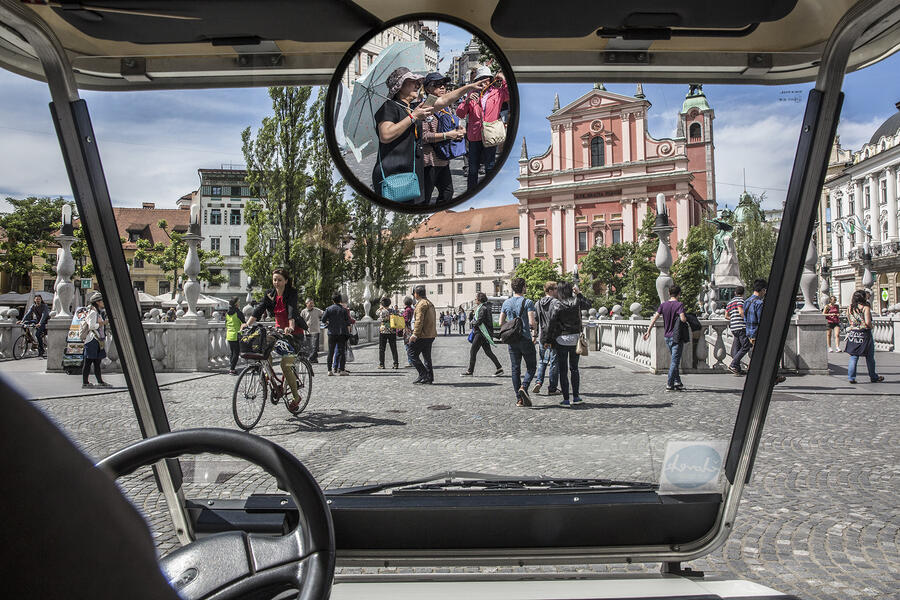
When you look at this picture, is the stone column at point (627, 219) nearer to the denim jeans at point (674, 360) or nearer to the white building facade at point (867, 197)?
the denim jeans at point (674, 360)

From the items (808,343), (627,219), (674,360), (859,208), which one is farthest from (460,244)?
(808,343)

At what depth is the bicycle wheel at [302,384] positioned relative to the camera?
6.28ft

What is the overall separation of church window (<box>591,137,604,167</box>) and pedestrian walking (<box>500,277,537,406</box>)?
435 mm

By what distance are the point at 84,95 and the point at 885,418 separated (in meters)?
7.77

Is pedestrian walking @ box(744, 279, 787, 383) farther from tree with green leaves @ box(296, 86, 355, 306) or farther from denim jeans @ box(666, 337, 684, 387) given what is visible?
tree with green leaves @ box(296, 86, 355, 306)

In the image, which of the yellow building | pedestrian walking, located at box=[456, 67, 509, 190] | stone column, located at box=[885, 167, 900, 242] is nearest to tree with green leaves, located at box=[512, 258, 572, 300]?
pedestrian walking, located at box=[456, 67, 509, 190]

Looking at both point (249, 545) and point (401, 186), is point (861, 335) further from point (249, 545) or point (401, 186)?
point (249, 545)

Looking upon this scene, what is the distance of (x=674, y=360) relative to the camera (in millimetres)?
2209

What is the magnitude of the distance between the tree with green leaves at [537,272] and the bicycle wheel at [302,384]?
28.8 inches

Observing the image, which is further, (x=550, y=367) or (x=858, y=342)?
(x=858, y=342)

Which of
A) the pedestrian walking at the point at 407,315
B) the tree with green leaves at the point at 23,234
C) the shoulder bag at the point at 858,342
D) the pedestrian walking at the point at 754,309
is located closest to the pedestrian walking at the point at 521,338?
the pedestrian walking at the point at 407,315

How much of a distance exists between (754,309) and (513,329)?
0.93m

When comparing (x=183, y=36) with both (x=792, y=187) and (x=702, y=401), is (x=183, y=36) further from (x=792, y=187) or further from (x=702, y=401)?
(x=702, y=401)

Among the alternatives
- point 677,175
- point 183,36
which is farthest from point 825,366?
point 183,36
